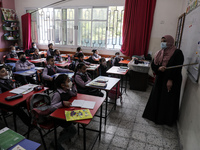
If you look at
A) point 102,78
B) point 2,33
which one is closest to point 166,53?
point 102,78

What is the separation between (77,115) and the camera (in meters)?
1.77

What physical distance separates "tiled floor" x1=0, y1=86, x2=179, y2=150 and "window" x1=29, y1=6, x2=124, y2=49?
13.9 feet

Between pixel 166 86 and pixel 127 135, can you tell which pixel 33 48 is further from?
pixel 166 86

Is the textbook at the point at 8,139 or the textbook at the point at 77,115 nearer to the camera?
the textbook at the point at 8,139

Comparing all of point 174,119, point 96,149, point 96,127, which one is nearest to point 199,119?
point 174,119

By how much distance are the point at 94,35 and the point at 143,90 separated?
3.58 m

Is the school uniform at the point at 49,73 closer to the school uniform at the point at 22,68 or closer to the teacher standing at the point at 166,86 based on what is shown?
the school uniform at the point at 22,68

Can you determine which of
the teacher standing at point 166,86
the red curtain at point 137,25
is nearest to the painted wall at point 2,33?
the red curtain at point 137,25

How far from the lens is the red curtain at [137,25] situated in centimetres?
569

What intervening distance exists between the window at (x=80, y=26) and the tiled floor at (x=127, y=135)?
4.23 m

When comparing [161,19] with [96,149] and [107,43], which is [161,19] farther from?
[96,149]

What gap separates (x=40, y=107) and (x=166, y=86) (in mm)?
2098

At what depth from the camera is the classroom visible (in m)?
2.04

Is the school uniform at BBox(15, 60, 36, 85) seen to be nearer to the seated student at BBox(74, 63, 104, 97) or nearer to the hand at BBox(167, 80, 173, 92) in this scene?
the seated student at BBox(74, 63, 104, 97)
